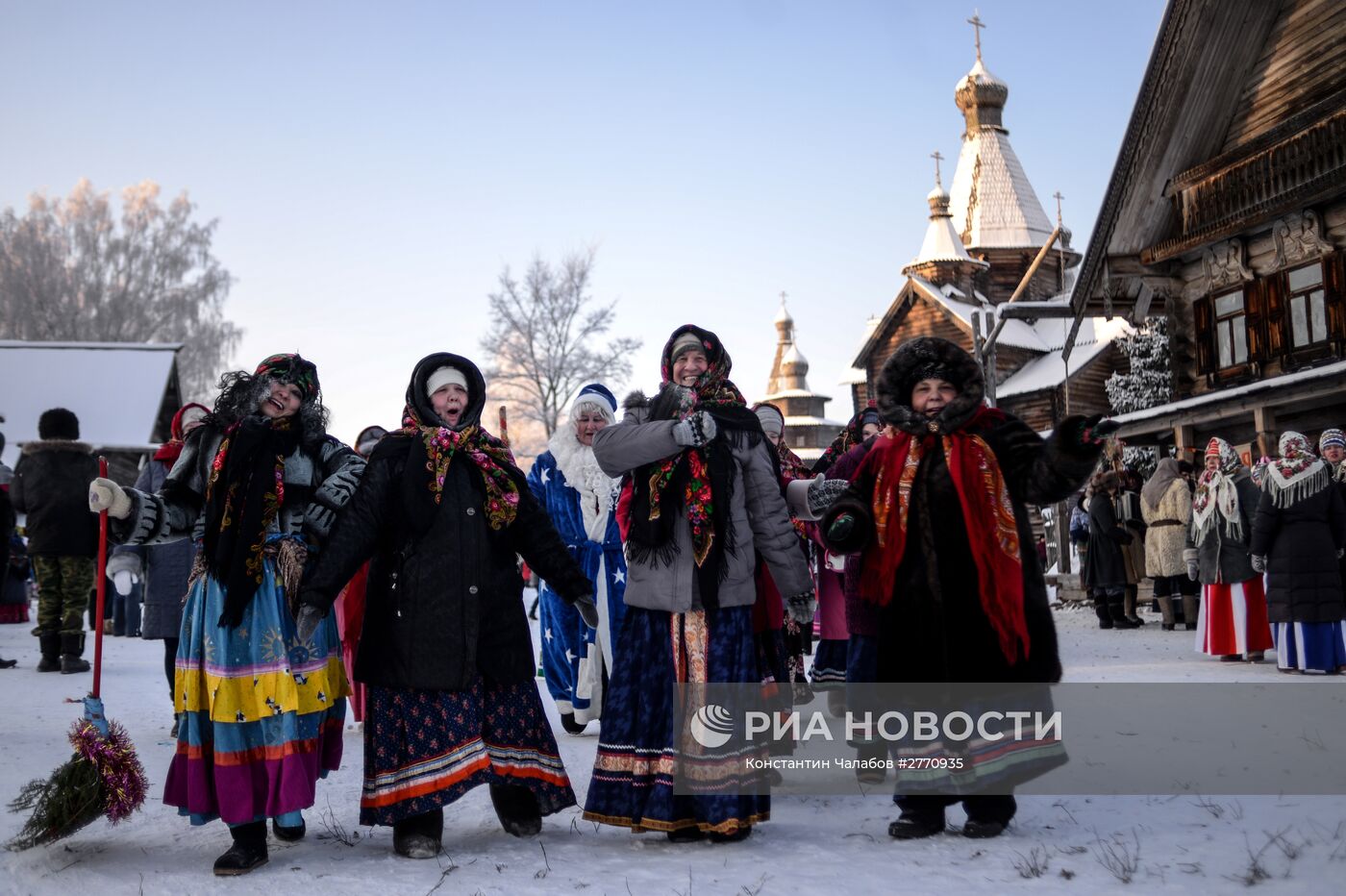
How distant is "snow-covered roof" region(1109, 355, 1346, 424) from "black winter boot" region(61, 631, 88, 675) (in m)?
11.2

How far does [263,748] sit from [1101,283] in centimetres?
1690

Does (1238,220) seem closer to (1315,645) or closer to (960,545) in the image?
(1315,645)

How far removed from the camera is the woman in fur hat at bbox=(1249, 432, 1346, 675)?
909cm

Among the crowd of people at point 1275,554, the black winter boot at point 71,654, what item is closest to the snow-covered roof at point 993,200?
the crowd of people at point 1275,554

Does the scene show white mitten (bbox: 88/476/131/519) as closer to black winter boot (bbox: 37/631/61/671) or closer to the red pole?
the red pole

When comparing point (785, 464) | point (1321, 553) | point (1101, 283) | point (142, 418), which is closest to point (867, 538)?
point (785, 464)

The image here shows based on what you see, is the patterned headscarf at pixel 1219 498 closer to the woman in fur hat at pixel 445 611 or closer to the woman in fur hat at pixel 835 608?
the woman in fur hat at pixel 835 608

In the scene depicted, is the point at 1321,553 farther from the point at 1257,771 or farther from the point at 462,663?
the point at 462,663

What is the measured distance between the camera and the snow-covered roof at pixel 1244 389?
594 inches

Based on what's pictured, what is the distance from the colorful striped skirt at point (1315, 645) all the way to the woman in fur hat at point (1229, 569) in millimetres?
782

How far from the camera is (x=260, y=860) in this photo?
409 centimetres

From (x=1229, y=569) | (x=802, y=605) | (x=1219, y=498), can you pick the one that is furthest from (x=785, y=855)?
(x=1219, y=498)


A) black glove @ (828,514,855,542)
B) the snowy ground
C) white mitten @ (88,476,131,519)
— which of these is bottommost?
the snowy ground

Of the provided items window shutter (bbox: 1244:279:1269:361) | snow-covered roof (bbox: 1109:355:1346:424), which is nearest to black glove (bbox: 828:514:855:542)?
snow-covered roof (bbox: 1109:355:1346:424)
